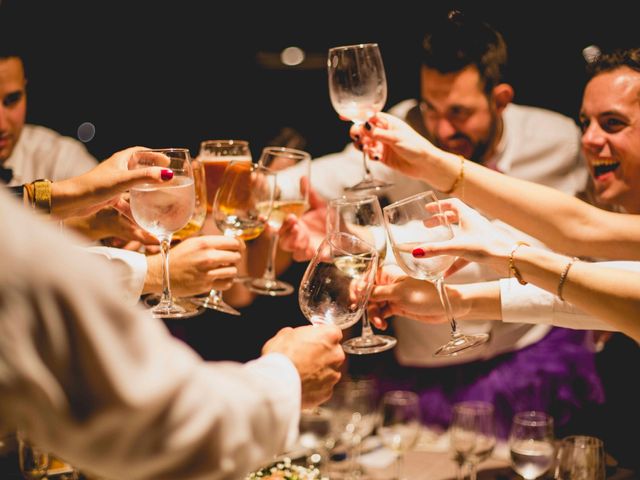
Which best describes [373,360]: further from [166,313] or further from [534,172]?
[166,313]

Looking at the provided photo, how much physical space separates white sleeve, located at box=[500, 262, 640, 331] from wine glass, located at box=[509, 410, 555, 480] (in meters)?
0.26

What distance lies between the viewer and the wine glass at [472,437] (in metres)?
1.87

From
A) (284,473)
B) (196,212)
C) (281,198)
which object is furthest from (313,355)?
(281,198)

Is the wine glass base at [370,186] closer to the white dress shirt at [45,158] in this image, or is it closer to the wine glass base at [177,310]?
the wine glass base at [177,310]

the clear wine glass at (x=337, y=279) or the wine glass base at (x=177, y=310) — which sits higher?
the clear wine glass at (x=337, y=279)

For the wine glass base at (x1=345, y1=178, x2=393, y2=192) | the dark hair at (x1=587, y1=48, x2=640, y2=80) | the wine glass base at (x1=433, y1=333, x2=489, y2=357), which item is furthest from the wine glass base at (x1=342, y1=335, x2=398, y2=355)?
the dark hair at (x1=587, y1=48, x2=640, y2=80)

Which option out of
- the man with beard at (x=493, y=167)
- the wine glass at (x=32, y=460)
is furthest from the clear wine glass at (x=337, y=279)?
the man with beard at (x=493, y=167)

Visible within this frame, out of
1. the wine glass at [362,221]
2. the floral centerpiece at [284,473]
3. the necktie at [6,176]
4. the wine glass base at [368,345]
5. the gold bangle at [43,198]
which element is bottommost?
the floral centerpiece at [284,473]

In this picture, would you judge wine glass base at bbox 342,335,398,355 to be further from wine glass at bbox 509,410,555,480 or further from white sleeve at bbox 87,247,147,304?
white sleeve at bbox 87,247,147,304

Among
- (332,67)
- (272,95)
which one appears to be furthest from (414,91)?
(332,67)

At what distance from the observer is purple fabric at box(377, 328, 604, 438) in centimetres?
273

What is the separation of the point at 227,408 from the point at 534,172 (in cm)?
241

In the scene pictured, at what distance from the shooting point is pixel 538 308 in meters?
1.83

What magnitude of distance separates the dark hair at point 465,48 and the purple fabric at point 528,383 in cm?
107
